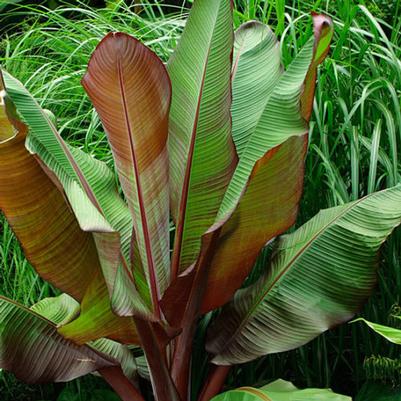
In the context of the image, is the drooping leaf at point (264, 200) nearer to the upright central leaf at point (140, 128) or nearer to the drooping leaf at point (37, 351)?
the upright central leaf at point (140, 128)

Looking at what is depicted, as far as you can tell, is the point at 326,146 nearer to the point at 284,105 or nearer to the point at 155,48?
the point at 284,105

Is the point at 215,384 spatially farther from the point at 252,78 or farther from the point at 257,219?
the point at 252,78

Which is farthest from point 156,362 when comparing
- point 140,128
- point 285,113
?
point 285,113

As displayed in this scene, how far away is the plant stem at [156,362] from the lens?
2410 mm

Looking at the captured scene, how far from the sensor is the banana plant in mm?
2305

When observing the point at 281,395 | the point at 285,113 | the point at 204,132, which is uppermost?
the point at 285,113

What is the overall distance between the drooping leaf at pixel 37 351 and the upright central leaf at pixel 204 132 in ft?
1.23

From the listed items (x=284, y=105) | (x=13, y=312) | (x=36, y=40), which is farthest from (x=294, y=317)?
(x=36, y=40)

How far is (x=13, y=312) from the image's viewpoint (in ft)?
8.12

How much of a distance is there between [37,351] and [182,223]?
56cm

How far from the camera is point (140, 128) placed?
7.81ft

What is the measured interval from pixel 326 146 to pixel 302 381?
80cm

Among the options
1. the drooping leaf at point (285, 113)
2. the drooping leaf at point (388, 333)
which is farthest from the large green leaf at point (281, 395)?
the drooping leaf at point (388, 333)

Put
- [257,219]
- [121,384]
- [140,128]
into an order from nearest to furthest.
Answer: [140,128] < [257,219] < [121,384]
